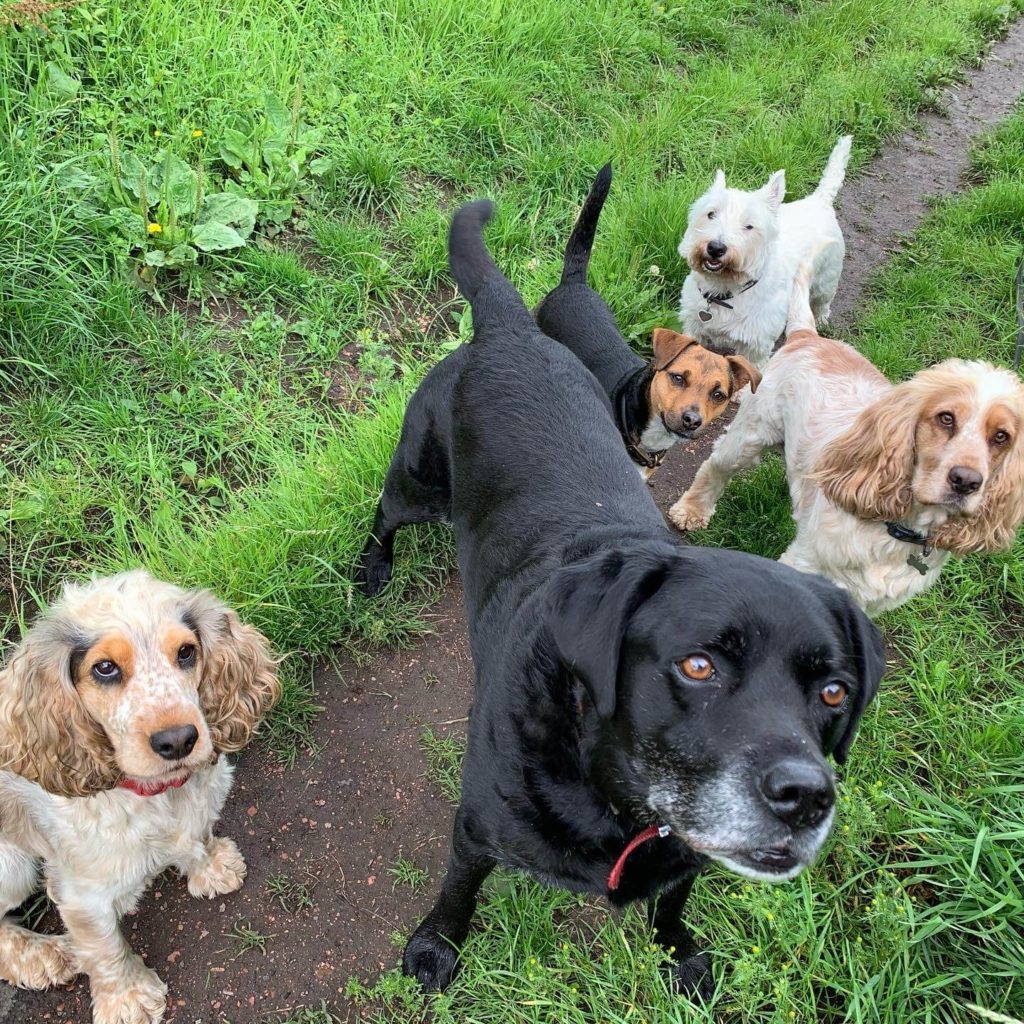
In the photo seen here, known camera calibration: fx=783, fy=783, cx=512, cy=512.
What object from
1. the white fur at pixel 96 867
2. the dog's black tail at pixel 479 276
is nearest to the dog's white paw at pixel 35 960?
the white fur at pixel 96 867

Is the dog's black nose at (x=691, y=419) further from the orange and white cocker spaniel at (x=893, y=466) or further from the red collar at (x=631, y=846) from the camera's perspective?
the red collar at (x=631, y=846)

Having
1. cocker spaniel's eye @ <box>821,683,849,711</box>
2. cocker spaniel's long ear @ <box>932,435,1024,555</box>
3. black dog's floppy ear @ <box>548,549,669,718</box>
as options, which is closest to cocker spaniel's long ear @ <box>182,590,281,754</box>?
black dog's floppy ear @ <box>548,549,669,718</box>

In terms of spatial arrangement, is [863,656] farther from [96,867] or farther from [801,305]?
[801,305]

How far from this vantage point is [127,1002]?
238cm

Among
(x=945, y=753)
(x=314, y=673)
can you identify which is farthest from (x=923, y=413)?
(x=314, y=673)

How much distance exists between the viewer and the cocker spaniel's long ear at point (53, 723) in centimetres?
209

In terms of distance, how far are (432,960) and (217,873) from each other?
0.78 meters

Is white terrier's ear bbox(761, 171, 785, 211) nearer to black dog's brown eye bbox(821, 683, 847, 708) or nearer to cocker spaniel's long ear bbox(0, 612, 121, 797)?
black dog's brown eye bbox(821, 683, 847, 708)

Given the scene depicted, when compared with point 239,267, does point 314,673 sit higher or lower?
lower

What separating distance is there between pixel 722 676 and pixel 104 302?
130 inches

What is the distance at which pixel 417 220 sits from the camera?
4.60 metres

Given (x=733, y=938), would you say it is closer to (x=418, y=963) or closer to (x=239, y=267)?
(x=418, y=963)

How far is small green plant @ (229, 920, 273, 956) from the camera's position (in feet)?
8.52

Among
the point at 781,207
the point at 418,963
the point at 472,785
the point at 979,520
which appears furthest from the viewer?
the point at 781,207
